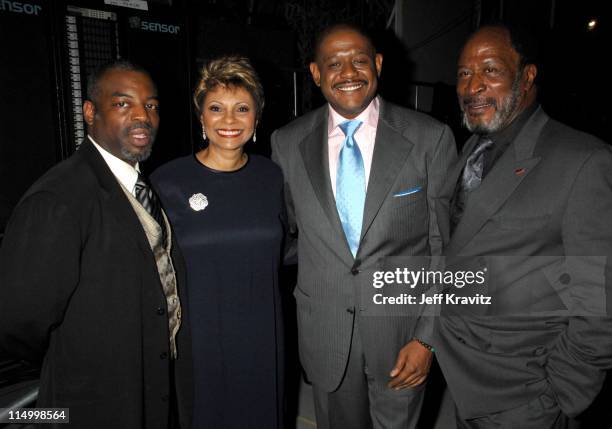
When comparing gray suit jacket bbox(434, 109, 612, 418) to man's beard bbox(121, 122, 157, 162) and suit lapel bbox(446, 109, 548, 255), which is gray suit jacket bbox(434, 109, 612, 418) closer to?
suit lapel bbox(446, 109, 548, 255)

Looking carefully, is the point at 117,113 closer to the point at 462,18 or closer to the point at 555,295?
the point at 555,295

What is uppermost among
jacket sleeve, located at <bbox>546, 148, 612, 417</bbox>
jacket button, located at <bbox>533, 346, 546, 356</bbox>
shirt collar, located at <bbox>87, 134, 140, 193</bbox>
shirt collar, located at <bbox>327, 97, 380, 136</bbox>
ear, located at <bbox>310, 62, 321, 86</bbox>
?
ear, located at <bbox>310, 62, 321, 86</bbox>

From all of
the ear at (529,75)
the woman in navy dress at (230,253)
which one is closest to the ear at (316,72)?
the woman in navy dress at (230,253)

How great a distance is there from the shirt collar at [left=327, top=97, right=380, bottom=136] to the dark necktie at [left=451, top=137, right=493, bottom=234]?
1.32ft

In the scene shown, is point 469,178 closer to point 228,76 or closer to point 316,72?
point 316,72

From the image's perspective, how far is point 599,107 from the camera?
7246 millimetres

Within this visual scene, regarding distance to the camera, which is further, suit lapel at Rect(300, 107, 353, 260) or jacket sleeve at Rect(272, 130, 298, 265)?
jacket sleeve at Rect(272, 130, 298, 265)

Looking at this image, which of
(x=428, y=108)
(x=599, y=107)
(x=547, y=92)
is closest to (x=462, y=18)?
(x=428, y=108)

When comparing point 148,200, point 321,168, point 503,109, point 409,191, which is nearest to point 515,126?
point 503,109

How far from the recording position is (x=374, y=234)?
1.46 m

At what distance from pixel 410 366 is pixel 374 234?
527 millimetres

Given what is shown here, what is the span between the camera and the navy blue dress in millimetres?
1599

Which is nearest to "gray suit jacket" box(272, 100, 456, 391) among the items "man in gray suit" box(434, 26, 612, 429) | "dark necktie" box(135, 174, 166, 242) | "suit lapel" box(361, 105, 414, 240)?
"suit lapel" box(361, 105, 414, 240)

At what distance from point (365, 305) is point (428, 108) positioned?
22.0 feet
